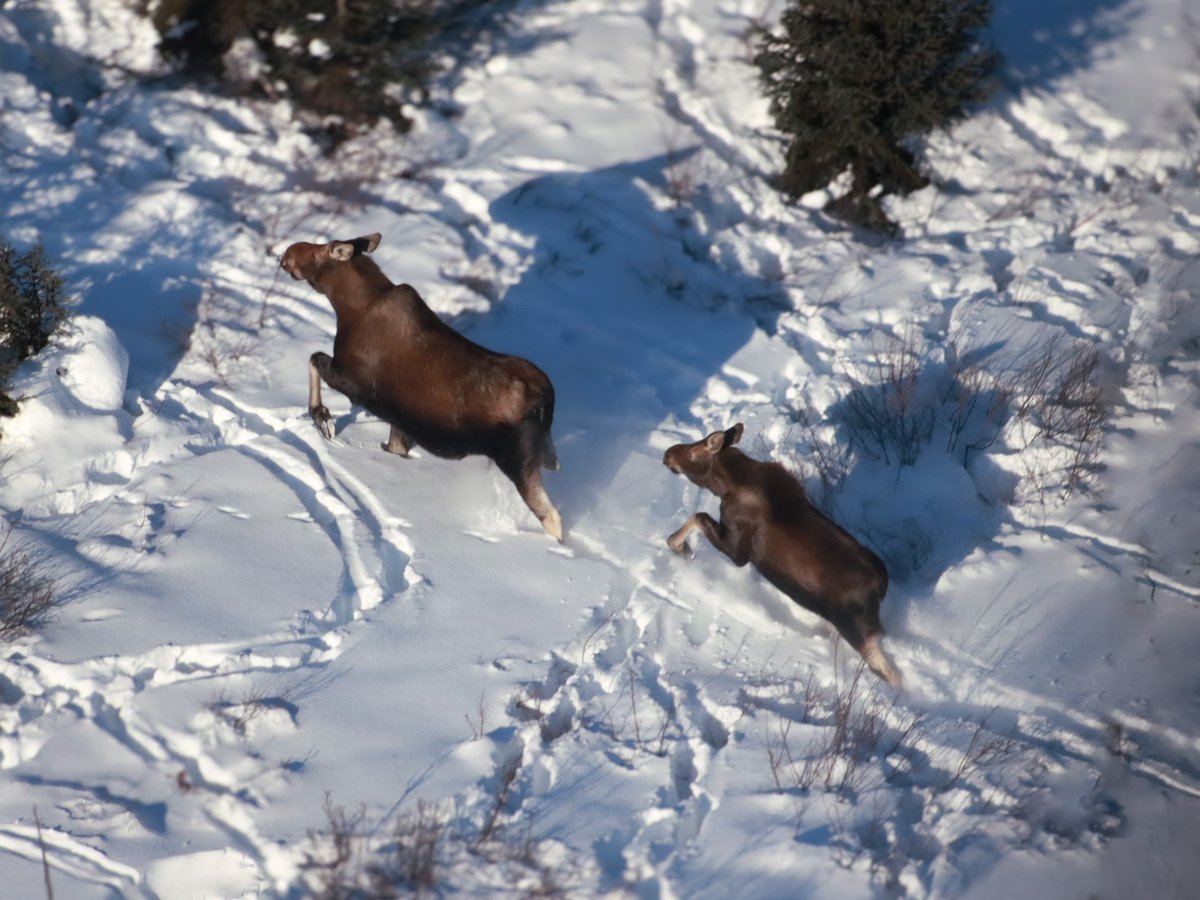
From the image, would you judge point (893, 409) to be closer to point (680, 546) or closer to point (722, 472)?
point (722, 472)

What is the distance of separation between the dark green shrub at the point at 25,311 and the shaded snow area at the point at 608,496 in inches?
6.9

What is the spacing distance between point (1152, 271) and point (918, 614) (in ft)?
15.3

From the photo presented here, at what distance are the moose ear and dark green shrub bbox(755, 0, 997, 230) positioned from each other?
4.71 meters

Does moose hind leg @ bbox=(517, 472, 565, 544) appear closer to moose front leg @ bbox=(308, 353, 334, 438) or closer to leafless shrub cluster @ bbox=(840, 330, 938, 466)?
moose front leg @ bbox=(308, 353, 334, 438)

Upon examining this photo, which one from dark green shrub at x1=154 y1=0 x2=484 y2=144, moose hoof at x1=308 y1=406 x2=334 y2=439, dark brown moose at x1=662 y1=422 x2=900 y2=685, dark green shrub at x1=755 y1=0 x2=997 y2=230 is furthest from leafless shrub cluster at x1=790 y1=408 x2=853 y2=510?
dark green shrub at x1=154 y1=0 x2=484 y2=144

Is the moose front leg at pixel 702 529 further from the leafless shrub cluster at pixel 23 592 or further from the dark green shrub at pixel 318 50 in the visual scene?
the dark green shrub at pixel 318 50

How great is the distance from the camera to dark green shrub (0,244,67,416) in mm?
7293

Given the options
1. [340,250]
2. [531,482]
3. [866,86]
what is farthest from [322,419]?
[866,86]

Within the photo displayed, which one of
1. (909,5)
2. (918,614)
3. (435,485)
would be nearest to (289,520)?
(435,485)

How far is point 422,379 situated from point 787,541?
2656mm

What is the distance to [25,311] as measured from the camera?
292 inches

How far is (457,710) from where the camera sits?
231 inches

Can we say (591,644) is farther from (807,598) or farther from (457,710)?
(807,598)

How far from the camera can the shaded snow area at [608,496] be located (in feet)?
17.6
